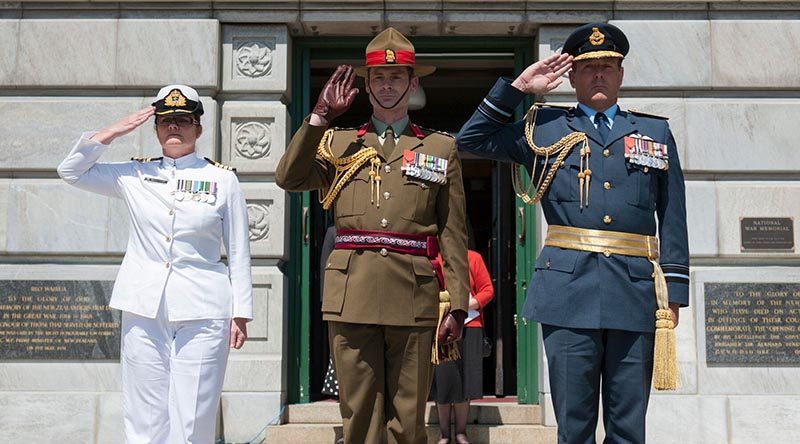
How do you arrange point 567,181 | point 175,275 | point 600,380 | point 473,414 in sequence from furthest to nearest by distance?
point 473,414 → point 175,275 → point 567,181 → point 600,380

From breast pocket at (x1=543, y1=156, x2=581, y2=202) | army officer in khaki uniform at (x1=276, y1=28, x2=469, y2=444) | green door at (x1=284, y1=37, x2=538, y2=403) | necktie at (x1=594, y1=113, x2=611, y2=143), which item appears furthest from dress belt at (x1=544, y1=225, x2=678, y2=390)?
green door at (x1=284, y1=37, x2=538, y2=403)

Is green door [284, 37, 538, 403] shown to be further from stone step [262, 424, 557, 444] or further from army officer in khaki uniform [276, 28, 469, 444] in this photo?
army officer in khaki uniform [276, 28, 469, 444]

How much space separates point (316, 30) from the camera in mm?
7375

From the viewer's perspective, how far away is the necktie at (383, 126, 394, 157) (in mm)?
4323

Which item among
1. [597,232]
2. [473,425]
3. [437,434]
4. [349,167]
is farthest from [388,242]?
[473,425]

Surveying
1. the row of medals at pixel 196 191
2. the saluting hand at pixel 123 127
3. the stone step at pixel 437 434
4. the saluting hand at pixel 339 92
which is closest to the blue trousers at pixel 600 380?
the saluting hand at pixel 339 92

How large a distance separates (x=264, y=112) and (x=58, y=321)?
6.80 ft

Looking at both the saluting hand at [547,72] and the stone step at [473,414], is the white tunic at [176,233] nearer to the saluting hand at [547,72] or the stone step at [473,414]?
the saluting hand at [547,72]

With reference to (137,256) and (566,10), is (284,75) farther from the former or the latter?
(137,256)

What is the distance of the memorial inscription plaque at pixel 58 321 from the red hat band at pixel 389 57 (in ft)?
11.3

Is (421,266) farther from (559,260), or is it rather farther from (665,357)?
(665,357)

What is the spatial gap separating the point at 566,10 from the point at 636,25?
52cm

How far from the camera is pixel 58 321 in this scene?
6.86 m

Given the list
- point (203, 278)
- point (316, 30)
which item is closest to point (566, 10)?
point (316, 30)
